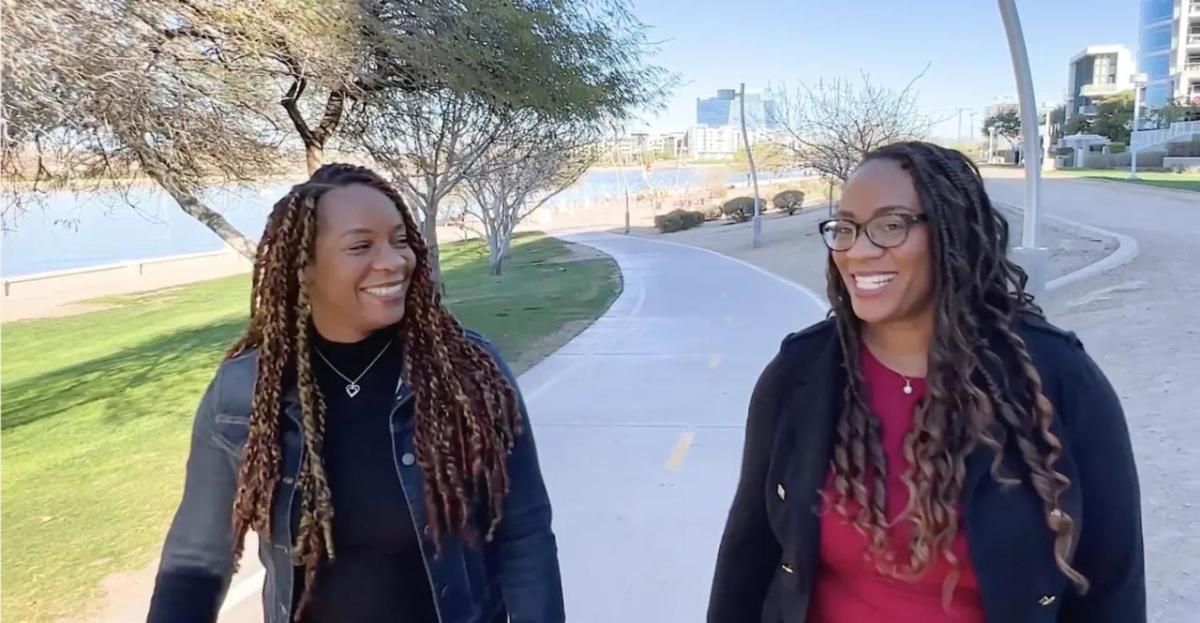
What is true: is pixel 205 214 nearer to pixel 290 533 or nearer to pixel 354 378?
pixel 354 378

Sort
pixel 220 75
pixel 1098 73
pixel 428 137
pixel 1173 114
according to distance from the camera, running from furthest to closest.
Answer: pixel 1098 73 → pixel 1173 114 → pixel 428 137 → pixel 220 75

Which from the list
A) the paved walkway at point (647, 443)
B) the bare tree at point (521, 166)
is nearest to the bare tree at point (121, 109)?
the paved walkway at point (647, 443)

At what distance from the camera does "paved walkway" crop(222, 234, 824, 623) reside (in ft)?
13.4

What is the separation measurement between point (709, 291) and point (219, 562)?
13339 millimetres

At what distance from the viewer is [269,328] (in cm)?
194

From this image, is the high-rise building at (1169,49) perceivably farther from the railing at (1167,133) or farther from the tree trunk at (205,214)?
the tree trunk at (205,214)

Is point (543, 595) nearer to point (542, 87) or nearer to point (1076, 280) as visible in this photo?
point (542, 87)

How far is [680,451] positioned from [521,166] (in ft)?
45.4

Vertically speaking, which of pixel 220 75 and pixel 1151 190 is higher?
pixel 220 75

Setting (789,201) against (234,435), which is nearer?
(234,435)

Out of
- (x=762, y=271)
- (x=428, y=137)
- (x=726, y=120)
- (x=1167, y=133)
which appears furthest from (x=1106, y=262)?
(x=1167, y=133)

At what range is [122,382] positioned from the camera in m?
10.1

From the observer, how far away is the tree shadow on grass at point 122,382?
865 centimetres

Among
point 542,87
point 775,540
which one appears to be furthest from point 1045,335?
point 542,87
